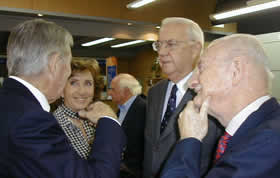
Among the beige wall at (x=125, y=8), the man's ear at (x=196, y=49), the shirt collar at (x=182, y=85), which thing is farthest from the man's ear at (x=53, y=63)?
the beige wall at (x=125, y=8)

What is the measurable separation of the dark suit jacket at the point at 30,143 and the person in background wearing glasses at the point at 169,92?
76 centimetres

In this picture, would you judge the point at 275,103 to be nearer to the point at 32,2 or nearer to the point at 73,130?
the point at 73,130

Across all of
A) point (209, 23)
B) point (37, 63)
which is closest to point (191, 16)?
point (209, 23)

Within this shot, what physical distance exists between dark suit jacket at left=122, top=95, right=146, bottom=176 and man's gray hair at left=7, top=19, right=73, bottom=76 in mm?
2044

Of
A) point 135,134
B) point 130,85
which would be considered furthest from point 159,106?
point 130,85

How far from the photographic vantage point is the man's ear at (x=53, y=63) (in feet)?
4.07

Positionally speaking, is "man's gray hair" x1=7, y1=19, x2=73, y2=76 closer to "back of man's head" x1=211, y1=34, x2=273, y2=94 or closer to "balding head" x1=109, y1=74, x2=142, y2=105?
"back of man's head" x1=211, y1=34, x2=273, y2=94

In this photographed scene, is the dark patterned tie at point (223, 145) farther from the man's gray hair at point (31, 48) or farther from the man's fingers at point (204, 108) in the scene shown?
the man's gray hair at point (31, 48)

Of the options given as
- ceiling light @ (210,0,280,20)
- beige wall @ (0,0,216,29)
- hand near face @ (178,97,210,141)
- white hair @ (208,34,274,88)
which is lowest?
hand near face @ (178,97,210,141)

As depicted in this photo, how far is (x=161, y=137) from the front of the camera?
185cm

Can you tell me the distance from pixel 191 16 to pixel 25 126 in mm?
6137

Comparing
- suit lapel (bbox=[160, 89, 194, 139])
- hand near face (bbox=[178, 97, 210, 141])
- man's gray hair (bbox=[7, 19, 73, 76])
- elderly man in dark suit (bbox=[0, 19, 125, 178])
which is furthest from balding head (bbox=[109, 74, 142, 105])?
man's gray hair (bbox=[7, 19, 73, 76])

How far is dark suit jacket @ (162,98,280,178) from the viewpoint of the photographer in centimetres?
95

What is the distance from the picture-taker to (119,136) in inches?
53.7
